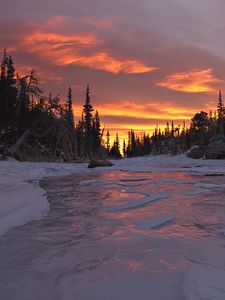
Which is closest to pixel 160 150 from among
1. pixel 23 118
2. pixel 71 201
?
pixel 23 118

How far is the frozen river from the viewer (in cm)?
339

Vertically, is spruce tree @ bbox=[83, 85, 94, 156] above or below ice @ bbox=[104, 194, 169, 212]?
above

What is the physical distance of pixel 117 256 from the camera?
15.0ft

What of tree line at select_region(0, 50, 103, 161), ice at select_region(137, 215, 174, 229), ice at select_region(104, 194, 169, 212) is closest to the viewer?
ice at select_region(137, 215, 174, 229)

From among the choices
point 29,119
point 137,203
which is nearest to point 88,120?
point 29,119

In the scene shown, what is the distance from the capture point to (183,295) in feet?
10.6

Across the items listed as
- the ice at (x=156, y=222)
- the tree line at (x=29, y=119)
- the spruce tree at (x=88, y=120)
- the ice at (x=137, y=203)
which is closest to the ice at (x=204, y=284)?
the ice at (x=156, y=222)

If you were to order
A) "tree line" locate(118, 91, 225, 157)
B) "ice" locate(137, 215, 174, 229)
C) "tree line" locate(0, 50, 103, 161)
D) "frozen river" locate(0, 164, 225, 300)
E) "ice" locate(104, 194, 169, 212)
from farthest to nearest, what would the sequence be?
1. "tree line" locate(118, 91, 225, 157)
2. "tree line" locate(0, 50, 103, 161)
3. "ice" locate(104, 194, 169, 212)
4. "ice" locate(137, 215, 174, 229)
5. "frozen river" locate(0, 164, 225, 300)

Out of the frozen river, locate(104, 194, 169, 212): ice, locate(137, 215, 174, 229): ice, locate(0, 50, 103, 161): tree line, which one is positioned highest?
locate(0, 50, 103, 161): tree line

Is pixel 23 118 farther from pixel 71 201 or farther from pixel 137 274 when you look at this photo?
pixel 137 274

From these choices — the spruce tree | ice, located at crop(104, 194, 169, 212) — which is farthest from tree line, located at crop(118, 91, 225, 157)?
ice, located at crop(104, 194, 169, 212)

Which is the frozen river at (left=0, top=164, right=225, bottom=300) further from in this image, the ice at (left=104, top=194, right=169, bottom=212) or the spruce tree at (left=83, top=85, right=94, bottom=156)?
the spruce tree at (left=83, top=85, right=94, bottom=156)

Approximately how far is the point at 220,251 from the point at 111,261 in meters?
1.47

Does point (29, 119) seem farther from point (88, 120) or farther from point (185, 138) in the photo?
point (185, 138)
